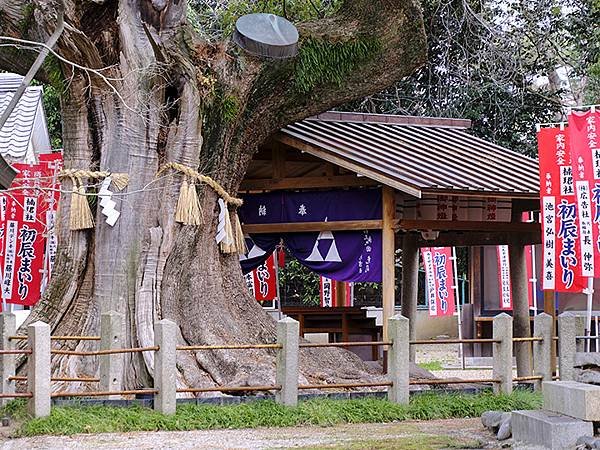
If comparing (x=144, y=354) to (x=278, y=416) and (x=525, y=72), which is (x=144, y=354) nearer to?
(x=278, y=416)

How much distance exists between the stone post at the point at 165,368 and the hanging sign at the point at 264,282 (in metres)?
11.6

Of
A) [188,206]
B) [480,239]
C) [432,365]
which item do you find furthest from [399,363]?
[432,365]

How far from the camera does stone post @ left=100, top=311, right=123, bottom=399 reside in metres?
11.5

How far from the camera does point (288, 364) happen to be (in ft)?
38.2

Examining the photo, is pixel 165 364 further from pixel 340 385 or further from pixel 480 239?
pixel 480 239

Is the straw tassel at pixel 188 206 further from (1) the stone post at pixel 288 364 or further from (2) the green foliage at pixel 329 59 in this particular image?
(2) the green foliage at pixel 329 59

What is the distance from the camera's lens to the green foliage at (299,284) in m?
30.8

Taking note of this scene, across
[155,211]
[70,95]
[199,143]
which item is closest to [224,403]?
[155,211]

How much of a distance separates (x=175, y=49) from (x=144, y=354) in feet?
13.1

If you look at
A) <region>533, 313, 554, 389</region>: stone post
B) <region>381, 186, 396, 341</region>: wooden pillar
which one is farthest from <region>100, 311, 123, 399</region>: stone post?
<region>533, 313, 554, 389</region>: stone post

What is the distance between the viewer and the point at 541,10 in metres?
22.2

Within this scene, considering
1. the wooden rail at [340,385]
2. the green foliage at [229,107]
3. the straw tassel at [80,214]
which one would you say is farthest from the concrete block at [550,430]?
the straw tassel at [80,214]

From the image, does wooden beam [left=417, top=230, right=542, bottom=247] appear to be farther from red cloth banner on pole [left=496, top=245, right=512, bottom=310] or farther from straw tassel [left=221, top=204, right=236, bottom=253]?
red cloth banner on pole [left=496, top=245, right=512, bottom=310]

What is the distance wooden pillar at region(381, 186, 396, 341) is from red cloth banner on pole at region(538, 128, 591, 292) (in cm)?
221
